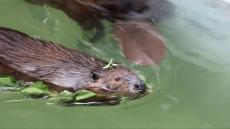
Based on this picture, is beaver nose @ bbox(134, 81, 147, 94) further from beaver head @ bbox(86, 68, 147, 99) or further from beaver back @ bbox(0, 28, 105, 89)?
beaver back @ bbox(0, 28, 105, 89)

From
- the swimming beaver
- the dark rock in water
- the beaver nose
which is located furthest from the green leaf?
the dark rock in water

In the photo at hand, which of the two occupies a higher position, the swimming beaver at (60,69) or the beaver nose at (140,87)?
the swimming beaver at (60,69)

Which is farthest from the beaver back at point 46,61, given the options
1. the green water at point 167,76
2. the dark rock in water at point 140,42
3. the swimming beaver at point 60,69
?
the dark rock in water at point 140,42

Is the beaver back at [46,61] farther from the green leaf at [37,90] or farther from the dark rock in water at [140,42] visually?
the dark rock in water at [140,42]

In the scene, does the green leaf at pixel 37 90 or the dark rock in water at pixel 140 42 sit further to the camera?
the dark rock in water at pixel 140 42

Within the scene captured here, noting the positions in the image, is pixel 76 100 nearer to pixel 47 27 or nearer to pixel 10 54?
pixel 10 54

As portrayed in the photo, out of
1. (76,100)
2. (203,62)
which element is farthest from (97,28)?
(76,100)

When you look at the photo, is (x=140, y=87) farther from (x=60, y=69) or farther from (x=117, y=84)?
(x=60, y=69)
